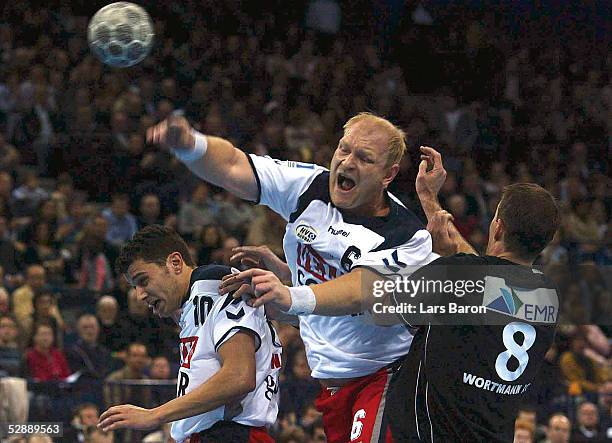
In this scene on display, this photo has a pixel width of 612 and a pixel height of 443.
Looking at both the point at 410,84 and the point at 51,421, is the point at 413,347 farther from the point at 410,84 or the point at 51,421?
the point at 410,84

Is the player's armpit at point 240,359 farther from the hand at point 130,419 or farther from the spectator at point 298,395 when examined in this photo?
the spectator at point 298,395

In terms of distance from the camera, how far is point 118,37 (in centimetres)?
629

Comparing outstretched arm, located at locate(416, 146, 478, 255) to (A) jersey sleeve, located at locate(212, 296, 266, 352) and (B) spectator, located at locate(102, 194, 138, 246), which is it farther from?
(B) spectator, located at locate(102, 194, 138, 246)

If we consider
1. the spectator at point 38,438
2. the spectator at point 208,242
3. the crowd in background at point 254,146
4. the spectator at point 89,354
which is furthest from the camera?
the spectator at point 208,242

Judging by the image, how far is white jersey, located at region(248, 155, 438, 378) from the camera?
514cm

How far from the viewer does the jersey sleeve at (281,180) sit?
5.19 metres

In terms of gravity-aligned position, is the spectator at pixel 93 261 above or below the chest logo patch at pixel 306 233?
below

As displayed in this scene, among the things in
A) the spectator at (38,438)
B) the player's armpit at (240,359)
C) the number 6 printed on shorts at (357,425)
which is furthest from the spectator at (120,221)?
the player's armpit at (240,359)

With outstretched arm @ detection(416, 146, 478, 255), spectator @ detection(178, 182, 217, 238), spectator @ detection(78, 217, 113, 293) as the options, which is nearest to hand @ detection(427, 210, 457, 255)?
outstretched arm @ detection(416, 146, 478, 255)

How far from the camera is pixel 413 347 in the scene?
4.74m

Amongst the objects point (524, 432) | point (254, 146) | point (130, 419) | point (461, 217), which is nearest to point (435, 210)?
point (130, 419)

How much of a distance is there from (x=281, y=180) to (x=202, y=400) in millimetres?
1189

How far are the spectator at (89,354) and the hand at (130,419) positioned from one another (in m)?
5.55

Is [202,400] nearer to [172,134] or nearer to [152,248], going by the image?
[152,248]
